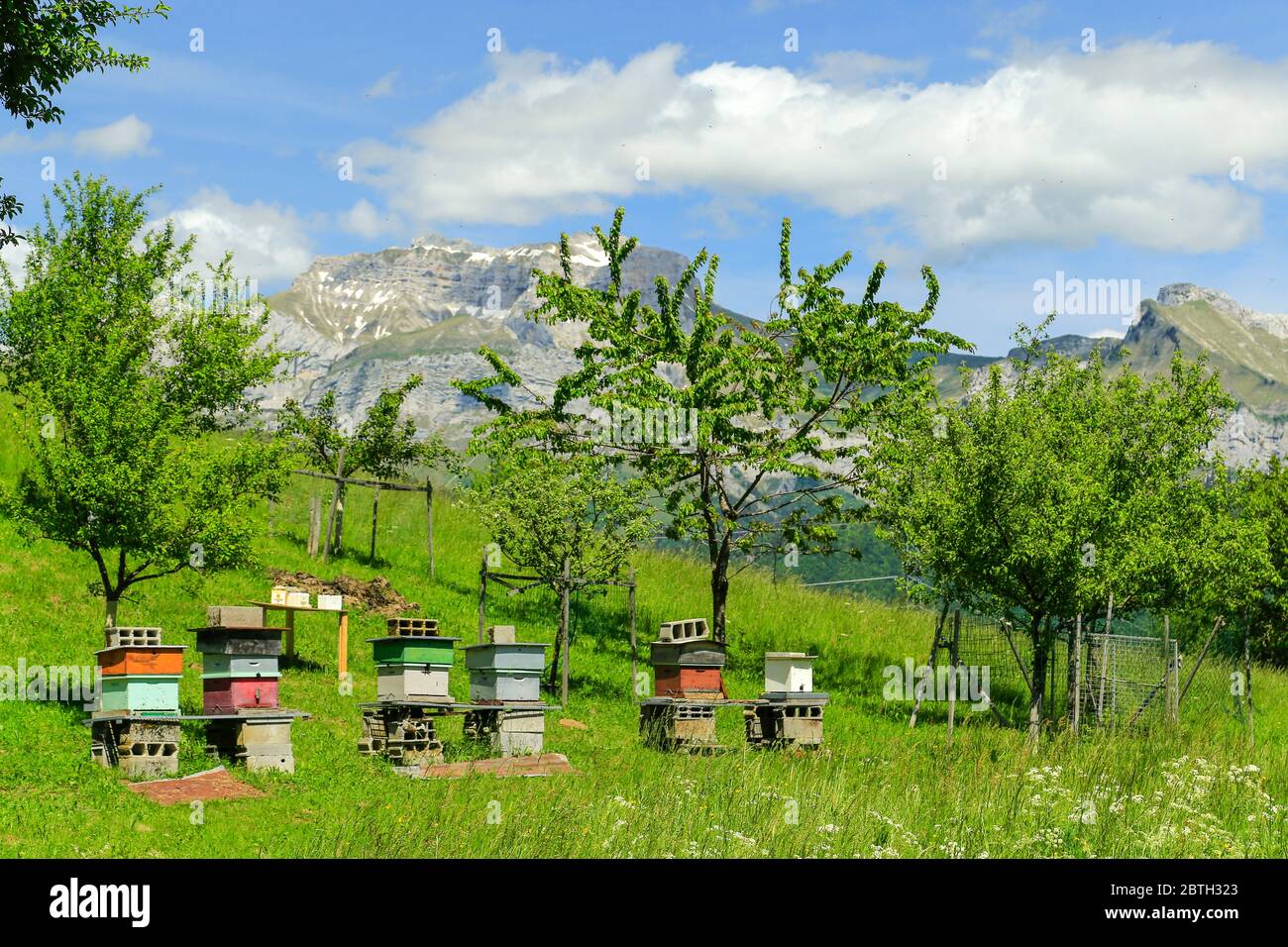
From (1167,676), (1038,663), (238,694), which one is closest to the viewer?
(238,694)

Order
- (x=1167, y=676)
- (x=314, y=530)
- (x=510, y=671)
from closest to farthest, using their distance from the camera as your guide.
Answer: (x=510, y=671)
(x=1167, y=676)
(x=314, y=530)

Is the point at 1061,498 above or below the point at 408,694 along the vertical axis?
above

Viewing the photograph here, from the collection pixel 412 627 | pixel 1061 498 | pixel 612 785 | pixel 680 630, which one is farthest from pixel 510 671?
pixel 1061 498

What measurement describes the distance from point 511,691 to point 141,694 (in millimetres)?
5708

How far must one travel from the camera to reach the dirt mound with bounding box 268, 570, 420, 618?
30.2 meters

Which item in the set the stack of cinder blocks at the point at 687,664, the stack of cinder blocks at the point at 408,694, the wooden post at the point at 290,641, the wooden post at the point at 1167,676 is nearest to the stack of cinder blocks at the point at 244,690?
the stack of cinder blocks at the point at 408,694

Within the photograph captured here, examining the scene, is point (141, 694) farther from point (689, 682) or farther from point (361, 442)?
point (361, 442)

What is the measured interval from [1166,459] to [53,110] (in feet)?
77.5

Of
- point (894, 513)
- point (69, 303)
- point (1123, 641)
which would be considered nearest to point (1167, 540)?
point (1123, 641)

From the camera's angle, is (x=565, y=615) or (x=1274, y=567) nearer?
(x=565, y=615)

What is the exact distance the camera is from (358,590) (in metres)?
30.6

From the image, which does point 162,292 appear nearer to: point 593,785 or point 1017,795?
point 593,785

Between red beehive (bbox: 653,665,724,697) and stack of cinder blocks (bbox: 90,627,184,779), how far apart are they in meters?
8.18

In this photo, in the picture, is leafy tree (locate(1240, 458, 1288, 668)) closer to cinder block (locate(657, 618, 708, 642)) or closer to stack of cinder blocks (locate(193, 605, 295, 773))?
cinder block (locate(657, 618, 708, 642))
